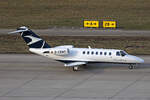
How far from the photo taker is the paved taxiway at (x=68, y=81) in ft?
96.7

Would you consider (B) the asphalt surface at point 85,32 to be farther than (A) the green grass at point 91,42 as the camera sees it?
Yes

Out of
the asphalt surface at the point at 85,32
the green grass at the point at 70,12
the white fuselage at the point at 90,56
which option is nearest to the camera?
the white fuselage at the point at 90,56

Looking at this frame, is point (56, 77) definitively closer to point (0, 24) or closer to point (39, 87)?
point (39, 87)

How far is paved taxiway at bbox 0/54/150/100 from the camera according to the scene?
29484mm

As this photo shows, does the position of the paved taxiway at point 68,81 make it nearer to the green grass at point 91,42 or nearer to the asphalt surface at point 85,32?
the green grass at point 91,42

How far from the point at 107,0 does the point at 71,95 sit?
59.5 meters

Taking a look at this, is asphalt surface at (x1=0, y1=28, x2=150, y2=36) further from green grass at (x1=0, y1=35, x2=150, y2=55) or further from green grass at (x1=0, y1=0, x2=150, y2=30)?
green grass at (x1=0, y1=0, x2=150, y2=30)

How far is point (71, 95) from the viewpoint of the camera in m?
29.5

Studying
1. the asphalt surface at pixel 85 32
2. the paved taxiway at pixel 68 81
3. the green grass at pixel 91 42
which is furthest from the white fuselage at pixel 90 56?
the asphalt surface at pixel 85 32

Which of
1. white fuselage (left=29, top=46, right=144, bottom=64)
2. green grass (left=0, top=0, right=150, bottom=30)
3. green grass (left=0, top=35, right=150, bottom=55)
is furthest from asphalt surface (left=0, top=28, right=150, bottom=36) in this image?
white fuselage (left=29, top=46, right=144, bottom=64)

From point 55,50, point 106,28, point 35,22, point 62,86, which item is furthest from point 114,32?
point 62,86

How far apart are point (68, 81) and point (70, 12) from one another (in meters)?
43.9

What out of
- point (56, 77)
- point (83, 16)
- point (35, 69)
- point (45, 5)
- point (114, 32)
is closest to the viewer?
point (56, 77)

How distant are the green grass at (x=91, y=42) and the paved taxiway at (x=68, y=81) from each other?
5809 millimetres
